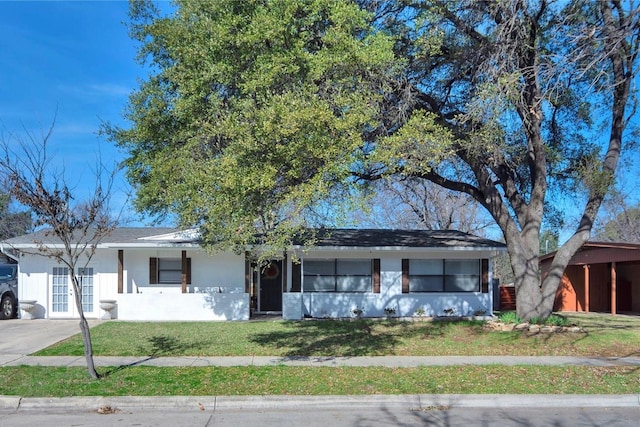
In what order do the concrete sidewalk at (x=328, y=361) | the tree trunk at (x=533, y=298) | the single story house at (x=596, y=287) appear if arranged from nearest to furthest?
1. the concrete sidewalk at (x=328, y=361)
2. the tree trunk at (x=533, y=298)
3. the single story house at (x=596, y=287)

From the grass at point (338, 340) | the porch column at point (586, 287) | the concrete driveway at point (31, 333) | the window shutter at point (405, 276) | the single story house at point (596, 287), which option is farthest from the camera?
the single story house at point (596, 287)

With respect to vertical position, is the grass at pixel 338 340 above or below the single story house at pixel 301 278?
below

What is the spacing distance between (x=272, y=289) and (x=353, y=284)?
3333mm

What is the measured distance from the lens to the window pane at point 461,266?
20.4 meters

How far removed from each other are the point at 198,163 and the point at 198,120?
1143mm

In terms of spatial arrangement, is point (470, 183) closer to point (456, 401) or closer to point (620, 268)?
point (456, 401)

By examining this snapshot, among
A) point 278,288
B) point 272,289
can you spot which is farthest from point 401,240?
point 272,289

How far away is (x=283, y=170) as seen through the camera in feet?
32.8

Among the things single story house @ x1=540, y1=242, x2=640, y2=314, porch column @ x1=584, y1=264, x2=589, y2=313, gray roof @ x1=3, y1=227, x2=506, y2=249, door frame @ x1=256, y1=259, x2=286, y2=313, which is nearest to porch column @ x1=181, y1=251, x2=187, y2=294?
gray roof @ x1=3, y1=227, x2=506, y2=249

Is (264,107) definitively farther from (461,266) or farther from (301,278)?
(461,266)

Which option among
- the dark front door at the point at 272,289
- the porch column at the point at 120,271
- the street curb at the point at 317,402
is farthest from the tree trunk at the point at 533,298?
the porch column at the point at 120,271

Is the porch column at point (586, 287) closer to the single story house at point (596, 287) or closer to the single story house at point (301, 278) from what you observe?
the single story house at point (596, 287)

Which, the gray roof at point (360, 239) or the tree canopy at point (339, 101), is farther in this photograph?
the gray roof at point (360, 239)

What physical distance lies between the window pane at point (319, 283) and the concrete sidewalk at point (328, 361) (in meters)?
8.02
